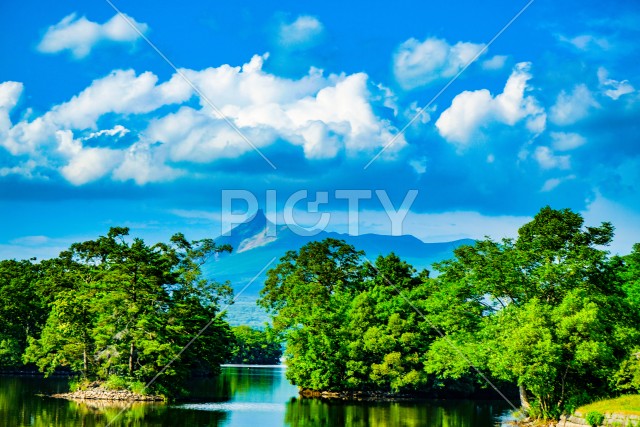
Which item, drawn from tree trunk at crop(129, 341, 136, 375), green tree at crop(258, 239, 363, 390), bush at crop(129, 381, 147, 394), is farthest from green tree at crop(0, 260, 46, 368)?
bush at crop(129, 381, 147, 394)

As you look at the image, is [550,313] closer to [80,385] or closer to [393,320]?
[393,320]

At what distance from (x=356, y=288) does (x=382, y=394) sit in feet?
48.9

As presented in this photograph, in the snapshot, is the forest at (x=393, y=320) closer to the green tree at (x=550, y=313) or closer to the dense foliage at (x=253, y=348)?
the green tree at (x=550, y=313)

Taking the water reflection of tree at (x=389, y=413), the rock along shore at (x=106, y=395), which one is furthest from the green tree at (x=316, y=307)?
the rock along shore at (x=106, y=395)

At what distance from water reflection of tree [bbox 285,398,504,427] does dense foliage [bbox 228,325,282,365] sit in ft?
248

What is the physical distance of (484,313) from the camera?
47.7 m

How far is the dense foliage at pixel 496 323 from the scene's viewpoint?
38031 millimetres

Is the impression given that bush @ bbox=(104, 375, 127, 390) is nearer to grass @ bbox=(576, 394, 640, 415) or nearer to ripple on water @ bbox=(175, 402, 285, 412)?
ripple on water @ bbox=(175, 402, 285, 412)

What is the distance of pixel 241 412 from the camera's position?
4400 cm

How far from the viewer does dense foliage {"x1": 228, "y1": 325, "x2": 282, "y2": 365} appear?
13062cm

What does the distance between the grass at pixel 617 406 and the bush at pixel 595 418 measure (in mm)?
347

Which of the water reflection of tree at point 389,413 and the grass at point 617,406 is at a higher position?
the grass at point 617,406

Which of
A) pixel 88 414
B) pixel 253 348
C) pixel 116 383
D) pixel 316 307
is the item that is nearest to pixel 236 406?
pixel 116 383

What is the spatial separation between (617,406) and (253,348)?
107 m
